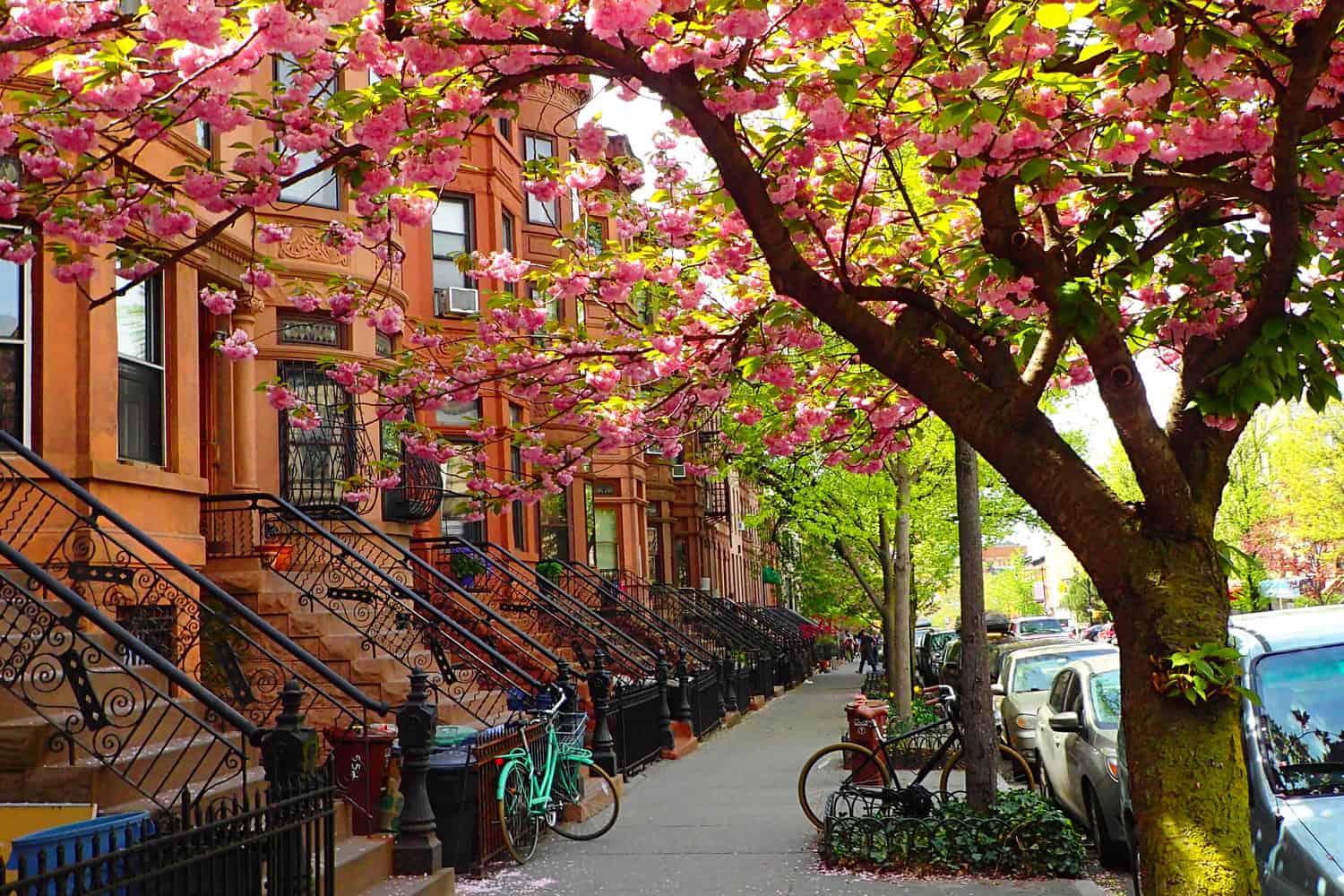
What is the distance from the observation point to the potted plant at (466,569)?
1858 centimetres

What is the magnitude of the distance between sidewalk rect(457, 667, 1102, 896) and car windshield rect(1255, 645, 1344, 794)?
2453 mm

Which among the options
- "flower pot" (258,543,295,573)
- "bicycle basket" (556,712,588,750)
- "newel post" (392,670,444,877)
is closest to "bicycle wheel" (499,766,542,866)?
"newel post" (392,670,444,877)

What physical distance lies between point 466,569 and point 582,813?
7.62 meters

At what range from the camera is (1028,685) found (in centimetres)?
1647

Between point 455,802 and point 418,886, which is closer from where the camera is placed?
point 418,886

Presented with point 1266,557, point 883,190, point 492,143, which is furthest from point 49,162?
point 1266,557

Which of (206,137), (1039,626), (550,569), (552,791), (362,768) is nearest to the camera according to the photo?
(362,768)

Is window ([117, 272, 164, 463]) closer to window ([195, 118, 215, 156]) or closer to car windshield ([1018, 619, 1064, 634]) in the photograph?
window ([195, 118, 215, 156])

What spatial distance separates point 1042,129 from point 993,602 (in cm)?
14672

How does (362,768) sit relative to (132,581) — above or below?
below

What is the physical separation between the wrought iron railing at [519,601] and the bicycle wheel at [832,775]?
3.06m

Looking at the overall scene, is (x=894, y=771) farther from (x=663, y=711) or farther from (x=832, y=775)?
(x=663, y=711)

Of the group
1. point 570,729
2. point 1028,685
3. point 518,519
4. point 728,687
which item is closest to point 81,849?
point 570,729

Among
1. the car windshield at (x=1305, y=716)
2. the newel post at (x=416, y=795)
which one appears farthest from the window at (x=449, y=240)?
the car windshield at (x=1305, y=716)
